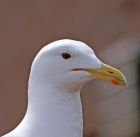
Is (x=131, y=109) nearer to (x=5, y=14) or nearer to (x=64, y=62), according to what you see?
(x=5, y=14)

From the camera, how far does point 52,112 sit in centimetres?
423

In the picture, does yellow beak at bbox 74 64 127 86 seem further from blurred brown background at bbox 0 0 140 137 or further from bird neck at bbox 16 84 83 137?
blurred brown background at bbox 0 0 140 137

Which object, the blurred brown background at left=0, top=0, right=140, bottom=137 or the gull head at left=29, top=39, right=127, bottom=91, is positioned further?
the blurred brown background at left=0, top=0, right=140, bottom=137

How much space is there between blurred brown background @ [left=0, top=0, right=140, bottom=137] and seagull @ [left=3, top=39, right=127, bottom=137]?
140 inches

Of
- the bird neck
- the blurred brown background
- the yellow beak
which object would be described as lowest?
the blurred brown background

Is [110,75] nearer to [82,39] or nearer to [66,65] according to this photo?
[66,65]

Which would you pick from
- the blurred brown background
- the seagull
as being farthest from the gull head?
the blurred brown background

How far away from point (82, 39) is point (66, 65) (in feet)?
12.7

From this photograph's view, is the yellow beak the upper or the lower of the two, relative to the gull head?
lower

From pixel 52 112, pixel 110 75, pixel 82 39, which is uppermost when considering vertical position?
pixel 110 75

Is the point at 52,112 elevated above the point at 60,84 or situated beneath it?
situated beneath

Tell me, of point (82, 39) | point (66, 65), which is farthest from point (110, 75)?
point (82, 39)

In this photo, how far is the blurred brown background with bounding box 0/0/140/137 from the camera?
26.1 feet

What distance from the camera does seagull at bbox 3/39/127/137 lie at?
4145 millimetres
